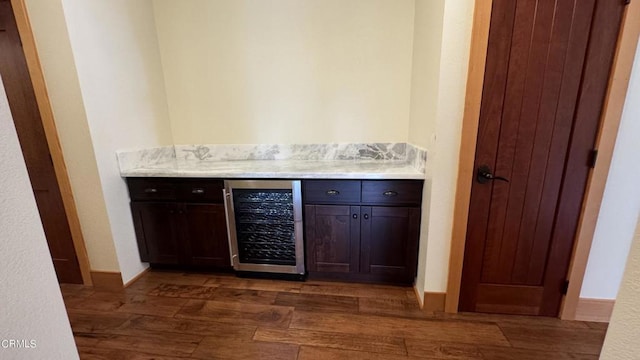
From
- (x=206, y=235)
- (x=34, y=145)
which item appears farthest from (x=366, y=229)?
(x=34, y=145)

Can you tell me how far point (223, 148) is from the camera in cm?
264

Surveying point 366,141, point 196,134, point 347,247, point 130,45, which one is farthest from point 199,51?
point 347,247

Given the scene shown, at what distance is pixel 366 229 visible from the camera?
2.02 m

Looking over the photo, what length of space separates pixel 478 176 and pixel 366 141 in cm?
107

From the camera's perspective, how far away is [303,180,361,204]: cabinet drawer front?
1979 mm

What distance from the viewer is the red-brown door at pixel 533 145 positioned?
4.62ft

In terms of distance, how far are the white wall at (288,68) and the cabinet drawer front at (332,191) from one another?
65 centimetres

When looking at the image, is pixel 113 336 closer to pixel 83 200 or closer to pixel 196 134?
pixel 83 200

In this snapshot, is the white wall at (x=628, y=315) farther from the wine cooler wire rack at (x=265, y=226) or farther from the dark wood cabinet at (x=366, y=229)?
the wine cooler wire rack at (x=265, y=226)

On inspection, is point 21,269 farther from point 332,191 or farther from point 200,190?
point 332,191

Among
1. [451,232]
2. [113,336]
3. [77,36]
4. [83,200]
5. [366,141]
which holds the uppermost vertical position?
[77,36]

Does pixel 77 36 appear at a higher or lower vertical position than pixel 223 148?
higher

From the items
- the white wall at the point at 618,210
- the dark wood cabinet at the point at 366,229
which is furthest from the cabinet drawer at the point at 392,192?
the white wall at the point at 618,210

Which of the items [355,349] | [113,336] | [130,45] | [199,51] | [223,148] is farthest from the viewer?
[223,148]
